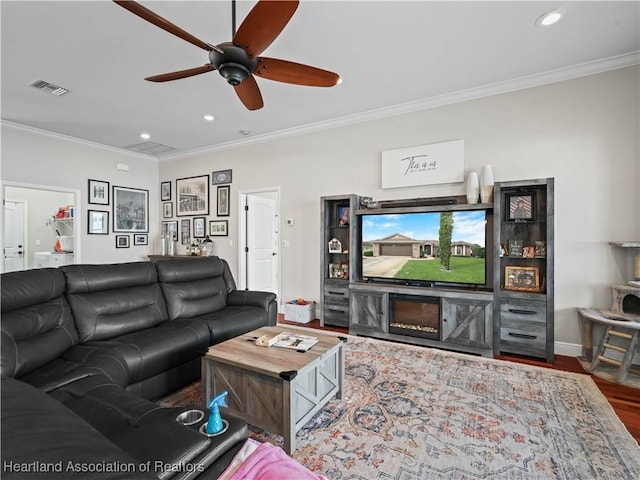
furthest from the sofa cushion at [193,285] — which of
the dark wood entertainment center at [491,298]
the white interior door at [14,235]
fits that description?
the white interior door at [14,235]

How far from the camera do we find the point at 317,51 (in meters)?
2.89

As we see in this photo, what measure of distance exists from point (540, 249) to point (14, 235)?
9321 mm

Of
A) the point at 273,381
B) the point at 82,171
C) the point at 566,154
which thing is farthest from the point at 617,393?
the point at 82,171

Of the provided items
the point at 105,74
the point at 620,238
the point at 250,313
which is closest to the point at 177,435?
the point at 250,313

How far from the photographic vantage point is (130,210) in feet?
20.2

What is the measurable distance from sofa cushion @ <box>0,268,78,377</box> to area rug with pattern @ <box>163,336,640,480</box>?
85 centimetres

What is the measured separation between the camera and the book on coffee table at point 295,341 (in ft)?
6.91

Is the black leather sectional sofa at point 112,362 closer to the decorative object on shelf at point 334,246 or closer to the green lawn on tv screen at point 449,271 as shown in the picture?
the decorative object on shelf at point 334,246

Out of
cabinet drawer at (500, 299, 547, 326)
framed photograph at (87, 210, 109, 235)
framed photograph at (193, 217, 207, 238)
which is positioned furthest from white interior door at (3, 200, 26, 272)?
cabinet drawer at (500, 299, 547, 326)

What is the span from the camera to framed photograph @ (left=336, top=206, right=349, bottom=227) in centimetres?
433

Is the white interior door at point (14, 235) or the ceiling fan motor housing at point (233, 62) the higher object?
the ceiling fan motor housing at point (233, 62)

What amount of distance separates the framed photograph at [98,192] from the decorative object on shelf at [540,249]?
6832mm

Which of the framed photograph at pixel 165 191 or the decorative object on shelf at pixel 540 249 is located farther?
the framed photograph at pixel 165 191

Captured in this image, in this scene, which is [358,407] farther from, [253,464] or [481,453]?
[253,464]
